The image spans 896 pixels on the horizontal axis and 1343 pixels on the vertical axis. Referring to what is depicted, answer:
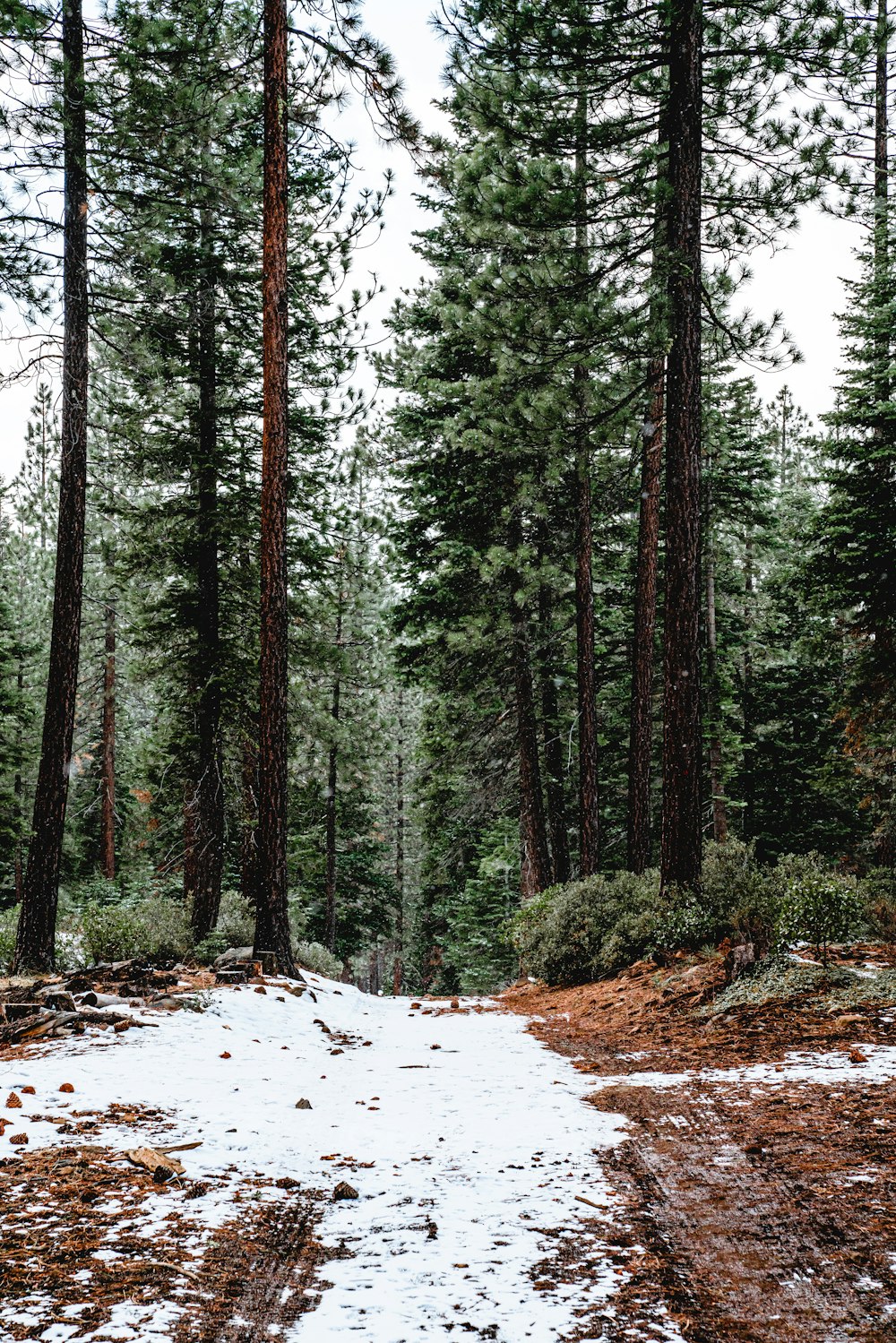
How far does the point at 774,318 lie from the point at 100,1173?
34.4 feet

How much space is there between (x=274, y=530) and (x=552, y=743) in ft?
31.6

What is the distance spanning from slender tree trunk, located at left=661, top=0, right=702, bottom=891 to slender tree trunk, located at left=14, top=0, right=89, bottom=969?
21.6 feet

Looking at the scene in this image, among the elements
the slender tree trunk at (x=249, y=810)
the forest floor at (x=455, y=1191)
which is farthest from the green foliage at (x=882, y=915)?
the slender tree trunk at (x=249, y=810)

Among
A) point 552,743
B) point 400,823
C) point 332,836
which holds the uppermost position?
point 552,743

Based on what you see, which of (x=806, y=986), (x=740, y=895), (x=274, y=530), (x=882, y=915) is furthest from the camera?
(x=274, y=530)

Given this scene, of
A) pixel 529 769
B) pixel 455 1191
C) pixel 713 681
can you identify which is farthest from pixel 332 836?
pixel 455 1191

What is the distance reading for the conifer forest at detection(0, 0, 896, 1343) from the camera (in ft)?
8.76

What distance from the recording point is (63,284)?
9008mm

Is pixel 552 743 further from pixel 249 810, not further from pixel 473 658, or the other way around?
pixel 249 810

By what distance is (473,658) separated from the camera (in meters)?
16.9

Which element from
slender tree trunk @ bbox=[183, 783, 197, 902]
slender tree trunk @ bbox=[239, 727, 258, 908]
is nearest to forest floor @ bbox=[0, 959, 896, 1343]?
slender tree trunk @ bbox=[183, 783, 197, 902]

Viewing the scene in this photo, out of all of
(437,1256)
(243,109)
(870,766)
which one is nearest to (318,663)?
(243,109)

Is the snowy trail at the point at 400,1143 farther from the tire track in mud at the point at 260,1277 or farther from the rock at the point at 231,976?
the rock at the point at 231,976

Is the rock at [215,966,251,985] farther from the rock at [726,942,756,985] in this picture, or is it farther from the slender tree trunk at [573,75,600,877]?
the slender tree trunk at [573,75,600,877]
